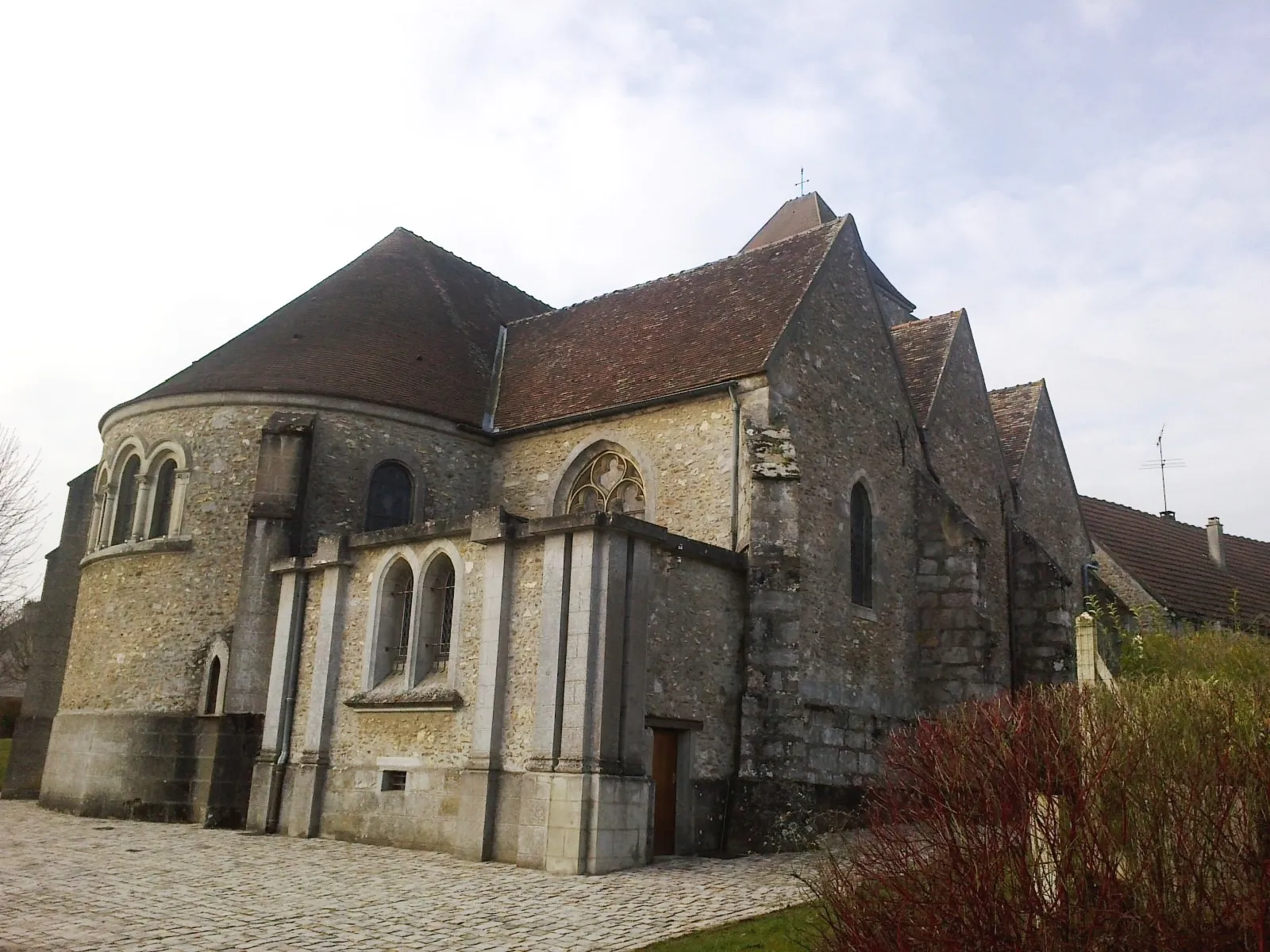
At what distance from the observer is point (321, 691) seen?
15.9 m

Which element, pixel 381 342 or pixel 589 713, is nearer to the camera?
pixel 589 713

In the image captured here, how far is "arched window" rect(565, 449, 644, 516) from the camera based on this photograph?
1795 cm

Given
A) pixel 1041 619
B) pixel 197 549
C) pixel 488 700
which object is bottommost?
pixel 488 700

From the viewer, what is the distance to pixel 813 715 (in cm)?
1609

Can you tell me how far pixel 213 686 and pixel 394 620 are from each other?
12.6ft

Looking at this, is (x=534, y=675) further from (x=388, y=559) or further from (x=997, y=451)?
(x=997, y=451)

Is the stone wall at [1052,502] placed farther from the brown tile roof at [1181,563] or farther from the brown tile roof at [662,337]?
the brown tile roof at [662,337]

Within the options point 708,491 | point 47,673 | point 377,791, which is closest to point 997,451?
point 708,491

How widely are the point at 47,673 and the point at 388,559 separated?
1105cm

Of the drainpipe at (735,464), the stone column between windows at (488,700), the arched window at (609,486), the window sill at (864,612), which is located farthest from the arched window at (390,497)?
the window sill at (864,612)

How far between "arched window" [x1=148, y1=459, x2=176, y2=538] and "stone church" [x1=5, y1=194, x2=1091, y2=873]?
2.5 inches

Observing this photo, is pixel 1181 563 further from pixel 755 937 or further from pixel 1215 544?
pixel 755 937

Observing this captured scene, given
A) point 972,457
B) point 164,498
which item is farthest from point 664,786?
point 972,457

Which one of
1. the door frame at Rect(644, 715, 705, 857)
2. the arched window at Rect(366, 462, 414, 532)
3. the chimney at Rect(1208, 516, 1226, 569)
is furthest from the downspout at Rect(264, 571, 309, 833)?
the chimney at Rect(1208, 516, 1226, 569)
